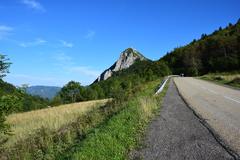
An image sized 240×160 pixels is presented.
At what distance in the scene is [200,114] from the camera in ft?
41.9

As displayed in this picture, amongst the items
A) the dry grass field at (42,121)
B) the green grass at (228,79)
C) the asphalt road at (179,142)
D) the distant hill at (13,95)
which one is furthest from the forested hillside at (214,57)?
the asphalt road at (179,142)

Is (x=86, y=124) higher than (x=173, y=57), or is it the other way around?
(x=173, y=57)

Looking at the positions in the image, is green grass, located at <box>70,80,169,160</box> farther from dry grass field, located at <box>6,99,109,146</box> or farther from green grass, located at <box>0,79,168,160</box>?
dry grass field, located at <box>6,99,109,146</box>

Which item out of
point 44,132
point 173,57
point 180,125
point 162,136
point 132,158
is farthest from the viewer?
point 173,57

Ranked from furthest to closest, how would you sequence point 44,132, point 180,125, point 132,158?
point 44,132 < point 180,125 < point 132,158

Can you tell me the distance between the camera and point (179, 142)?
8062 mm

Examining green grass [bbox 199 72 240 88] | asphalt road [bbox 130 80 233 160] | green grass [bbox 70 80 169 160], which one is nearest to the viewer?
asphalt road [bbox 130 80 233 160]

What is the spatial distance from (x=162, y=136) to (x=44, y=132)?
240 inches

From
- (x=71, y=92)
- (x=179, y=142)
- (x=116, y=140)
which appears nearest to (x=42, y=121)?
(x=116, y=140)

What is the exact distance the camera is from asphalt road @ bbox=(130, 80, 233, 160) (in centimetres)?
689

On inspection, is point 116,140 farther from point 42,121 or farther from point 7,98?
point 42,121

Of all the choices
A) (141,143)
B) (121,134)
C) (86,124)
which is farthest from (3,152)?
(141,143)

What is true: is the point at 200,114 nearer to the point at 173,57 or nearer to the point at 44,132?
the point at 44,132

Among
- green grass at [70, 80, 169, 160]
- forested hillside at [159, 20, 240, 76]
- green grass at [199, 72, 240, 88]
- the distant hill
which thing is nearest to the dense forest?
the distant hill
